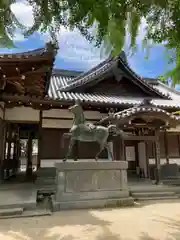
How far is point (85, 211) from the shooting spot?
552 cm

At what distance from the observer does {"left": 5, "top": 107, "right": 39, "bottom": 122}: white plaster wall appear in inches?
363

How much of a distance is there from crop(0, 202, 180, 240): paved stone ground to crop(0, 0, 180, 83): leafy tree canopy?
3.14m

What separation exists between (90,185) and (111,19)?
5.23 metres

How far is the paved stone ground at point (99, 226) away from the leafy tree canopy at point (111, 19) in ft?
10.3

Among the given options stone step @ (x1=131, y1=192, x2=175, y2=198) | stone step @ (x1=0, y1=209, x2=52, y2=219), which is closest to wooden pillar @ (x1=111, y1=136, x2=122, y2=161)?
stone step @ (x1=131, y1=192, x2=175, y2=198)

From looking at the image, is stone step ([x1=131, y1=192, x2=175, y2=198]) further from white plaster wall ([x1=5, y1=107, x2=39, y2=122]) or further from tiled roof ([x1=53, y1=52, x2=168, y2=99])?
tiled roof ([x1=53, y1=52, x2=168, y2=99])

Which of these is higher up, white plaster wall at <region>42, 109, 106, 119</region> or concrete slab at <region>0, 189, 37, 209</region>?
white plaster wall at <region>42, 109, 106, 119</region>

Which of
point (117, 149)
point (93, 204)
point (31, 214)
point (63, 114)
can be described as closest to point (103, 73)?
A: point (63, 114)

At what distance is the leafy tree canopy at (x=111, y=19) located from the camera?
5.36ft

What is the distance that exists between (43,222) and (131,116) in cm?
480

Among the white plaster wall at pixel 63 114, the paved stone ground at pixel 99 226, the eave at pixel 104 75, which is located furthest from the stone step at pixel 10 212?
the eave at pixel 104 75

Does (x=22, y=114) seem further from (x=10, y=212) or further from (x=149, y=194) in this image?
(x=149, y=194)

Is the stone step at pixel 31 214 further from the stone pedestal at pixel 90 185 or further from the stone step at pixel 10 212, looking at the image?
the stone pedestal at pixel 90 185

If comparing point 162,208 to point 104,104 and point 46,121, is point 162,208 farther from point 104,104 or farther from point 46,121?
point 46,121
